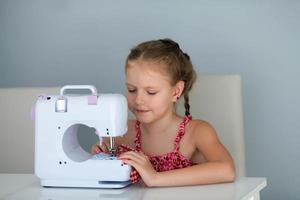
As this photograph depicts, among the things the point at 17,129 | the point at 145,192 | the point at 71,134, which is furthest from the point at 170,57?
the point at 17,129

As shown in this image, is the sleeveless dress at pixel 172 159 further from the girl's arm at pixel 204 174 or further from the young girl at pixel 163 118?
the girl's arm at pixel 204 174

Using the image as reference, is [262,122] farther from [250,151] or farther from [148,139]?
[148,139]

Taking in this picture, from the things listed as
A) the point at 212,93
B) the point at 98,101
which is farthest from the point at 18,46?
the point at 98,101

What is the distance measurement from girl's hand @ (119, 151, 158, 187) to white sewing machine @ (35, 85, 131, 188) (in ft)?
0.06

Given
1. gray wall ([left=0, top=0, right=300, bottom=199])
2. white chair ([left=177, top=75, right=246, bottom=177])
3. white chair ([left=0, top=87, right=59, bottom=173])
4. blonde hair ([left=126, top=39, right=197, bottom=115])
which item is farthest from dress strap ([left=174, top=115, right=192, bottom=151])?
gray wall ([left=0, top=0, right=300, bottom=199])

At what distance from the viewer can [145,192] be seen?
1843 millimetres

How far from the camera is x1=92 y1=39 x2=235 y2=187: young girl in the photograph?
213 cm

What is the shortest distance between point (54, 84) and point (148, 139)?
3.51 feet

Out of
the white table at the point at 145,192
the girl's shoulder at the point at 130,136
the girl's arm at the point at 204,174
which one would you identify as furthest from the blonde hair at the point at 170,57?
the white table at the point at 145,192

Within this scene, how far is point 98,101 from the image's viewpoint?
1883 millimetres

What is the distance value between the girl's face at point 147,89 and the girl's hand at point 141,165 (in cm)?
25

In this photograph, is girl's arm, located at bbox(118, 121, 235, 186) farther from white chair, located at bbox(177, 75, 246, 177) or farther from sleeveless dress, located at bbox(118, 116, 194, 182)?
white chair, located at bbox(177, 75, 246, 177)

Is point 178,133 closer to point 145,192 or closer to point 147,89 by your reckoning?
point 147,89

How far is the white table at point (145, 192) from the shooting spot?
177 cm
